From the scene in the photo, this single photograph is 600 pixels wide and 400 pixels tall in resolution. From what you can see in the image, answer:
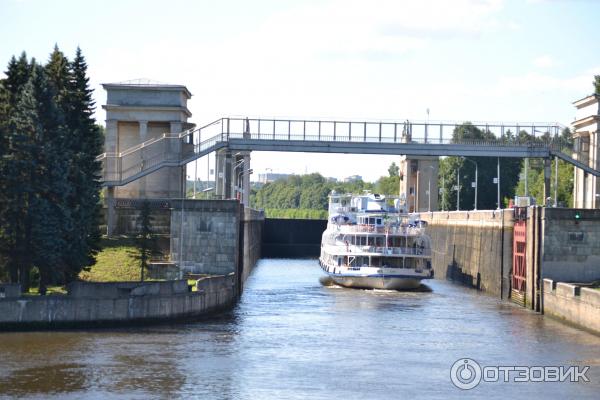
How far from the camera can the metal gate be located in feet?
232

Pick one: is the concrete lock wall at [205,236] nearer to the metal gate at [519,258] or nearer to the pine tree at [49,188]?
the pine tree at [49,188]

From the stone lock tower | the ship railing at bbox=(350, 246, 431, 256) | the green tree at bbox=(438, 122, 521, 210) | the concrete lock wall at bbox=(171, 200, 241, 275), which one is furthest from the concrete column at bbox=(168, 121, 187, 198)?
the green tree at bbox=(438, 122, 521, 210)

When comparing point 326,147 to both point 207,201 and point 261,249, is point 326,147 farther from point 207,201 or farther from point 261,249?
point 261,249

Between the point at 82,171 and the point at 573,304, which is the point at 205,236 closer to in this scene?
the point at 82,171

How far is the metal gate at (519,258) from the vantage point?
7075cm

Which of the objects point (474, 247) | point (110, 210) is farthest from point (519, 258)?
point (110, 210)

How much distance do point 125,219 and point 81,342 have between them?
31.9 meters

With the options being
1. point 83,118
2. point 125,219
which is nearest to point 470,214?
point 125,219

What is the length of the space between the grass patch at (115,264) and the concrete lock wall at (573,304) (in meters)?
23.5

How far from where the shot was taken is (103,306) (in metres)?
53.1

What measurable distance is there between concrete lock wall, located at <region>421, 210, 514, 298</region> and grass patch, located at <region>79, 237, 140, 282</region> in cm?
2463

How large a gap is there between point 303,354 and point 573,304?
17.5 metres

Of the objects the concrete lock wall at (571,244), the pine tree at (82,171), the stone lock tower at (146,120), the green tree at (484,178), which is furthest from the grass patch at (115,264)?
the green tree at (484,178)

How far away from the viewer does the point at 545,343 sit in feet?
171
